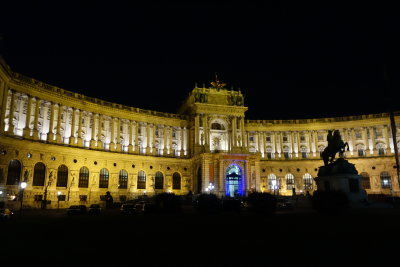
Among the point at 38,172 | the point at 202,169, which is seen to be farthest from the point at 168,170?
the point at 38,172

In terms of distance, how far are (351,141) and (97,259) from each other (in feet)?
258

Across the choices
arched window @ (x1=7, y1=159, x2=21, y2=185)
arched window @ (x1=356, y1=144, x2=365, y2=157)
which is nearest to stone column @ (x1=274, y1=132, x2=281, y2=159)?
arched window @ (x1=356, y1=144, x2=365, y2=157)

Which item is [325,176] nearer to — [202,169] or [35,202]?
[202,169]

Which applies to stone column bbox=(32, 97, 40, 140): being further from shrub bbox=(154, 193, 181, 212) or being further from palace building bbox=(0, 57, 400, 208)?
shrub bbox=(154, 193, 181, 212)

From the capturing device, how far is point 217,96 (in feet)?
244

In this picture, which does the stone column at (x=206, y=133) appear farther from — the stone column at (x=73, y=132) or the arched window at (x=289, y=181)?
the stone column at (x=73, y=132)

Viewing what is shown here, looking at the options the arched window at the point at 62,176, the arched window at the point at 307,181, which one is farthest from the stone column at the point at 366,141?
the arched window at the point at 62,176

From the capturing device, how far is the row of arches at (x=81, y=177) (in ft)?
156

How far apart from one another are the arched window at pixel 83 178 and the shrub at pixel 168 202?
35.6 metres

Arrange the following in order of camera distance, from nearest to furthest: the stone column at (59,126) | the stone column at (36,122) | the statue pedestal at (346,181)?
the statue pedestal at (346,181) < the stone column at (36,122) < the stone column at (59,126)

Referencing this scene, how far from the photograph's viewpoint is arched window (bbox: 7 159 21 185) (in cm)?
4669

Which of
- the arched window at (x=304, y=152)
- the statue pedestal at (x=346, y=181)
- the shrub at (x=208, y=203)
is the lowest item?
the shrub at (x=208, y=203)

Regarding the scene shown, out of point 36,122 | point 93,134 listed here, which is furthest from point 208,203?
point 93,134

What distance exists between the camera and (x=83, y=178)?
5753 centimetres
